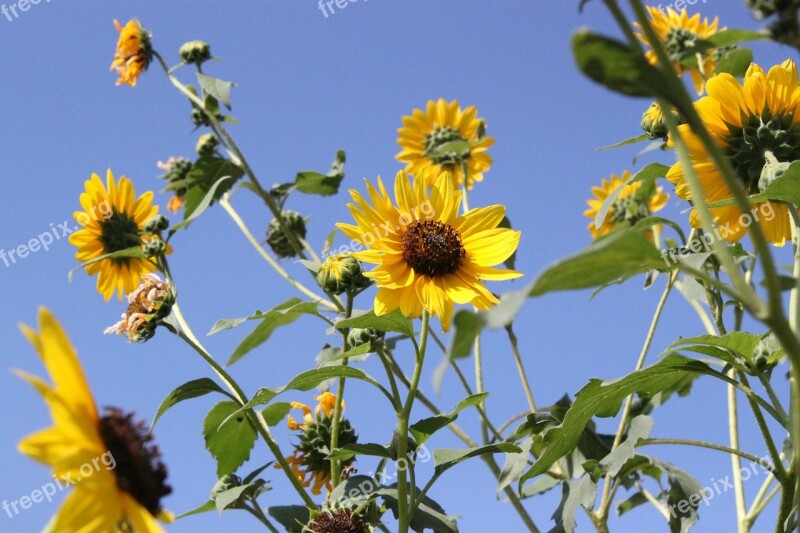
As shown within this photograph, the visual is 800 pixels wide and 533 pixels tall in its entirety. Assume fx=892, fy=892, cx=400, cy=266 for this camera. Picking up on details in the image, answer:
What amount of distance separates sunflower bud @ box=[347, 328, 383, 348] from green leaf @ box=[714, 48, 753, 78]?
88 cm

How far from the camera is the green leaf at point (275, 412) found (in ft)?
6.52

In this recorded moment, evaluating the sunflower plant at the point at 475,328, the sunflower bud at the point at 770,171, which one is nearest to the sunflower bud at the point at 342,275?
the sunflower plant at the point at 475,328

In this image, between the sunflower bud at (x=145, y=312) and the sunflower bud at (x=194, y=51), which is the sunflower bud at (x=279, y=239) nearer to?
the sunflower bud at (x=194, y=51)

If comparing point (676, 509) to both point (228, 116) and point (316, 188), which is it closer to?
point (316, 188)

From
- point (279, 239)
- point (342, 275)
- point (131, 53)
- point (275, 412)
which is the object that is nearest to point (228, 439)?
point (275, 412)

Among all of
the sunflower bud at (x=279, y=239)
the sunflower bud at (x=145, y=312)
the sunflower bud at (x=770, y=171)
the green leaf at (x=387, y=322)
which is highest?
the sunflower bud at (x=279, y=239)

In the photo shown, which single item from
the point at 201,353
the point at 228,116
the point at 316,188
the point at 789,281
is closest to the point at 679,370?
the point at 789,281

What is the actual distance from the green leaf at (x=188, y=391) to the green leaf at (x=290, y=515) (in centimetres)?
31

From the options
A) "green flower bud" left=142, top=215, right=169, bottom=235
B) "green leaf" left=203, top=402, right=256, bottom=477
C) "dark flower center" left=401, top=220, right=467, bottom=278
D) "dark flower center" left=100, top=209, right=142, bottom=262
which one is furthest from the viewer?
"dark flower center" left=100, top=209, right=142, bottom=262

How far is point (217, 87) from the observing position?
270cm

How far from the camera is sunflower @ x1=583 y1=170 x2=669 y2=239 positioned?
3266 millimetres

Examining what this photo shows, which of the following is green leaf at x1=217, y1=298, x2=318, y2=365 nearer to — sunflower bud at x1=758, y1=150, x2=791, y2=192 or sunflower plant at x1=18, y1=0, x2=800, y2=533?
sunflower plant at x1=18, y1=0, x2=800, y2=533

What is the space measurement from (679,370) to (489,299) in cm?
44

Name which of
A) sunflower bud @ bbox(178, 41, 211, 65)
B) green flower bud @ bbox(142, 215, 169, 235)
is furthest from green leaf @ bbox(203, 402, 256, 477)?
sunflower bud @ bbox(178, 41, 211, 65)
